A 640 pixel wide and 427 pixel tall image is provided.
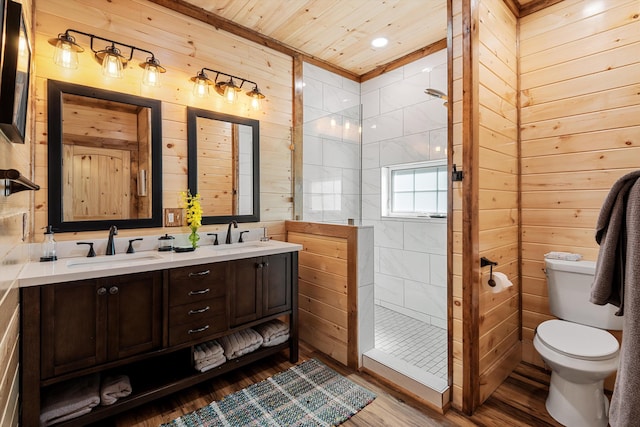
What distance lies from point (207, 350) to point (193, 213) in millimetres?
936

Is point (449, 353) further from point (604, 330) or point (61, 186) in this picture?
point (61, 186)

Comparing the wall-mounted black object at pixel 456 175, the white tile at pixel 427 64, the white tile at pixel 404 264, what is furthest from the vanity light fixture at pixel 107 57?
the white tile at pixel 404 264

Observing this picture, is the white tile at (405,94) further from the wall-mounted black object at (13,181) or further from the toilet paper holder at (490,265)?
the wall-mounted black object at (13,181)

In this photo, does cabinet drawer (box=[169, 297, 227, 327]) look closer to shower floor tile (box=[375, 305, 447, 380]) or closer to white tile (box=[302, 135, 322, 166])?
shower floor tile (box=[375, 305, 447, 380])

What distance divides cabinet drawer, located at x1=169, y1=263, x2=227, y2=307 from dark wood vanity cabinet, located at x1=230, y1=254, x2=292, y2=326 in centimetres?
8

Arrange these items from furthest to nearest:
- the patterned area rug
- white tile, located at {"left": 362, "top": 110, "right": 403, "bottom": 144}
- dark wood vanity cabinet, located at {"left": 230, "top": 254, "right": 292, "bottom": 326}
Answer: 1. white tile, located at {"left": 362, "top": 110, "right": 403, "bottom": 144}
2. dark wood vanity cabinet, located at {"left": 230, "top": 254, "right": 292, "bottom": 326}
3. the patterned area rug

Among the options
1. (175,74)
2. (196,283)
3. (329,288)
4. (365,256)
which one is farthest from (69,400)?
(175,74)

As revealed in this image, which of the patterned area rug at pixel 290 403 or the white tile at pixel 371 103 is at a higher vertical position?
the white tile at pixel 371 103

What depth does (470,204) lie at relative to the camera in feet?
5.89

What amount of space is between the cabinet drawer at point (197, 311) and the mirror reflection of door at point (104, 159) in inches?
30.2

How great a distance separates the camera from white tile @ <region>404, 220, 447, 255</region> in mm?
2887

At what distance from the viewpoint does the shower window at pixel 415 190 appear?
3031 mm

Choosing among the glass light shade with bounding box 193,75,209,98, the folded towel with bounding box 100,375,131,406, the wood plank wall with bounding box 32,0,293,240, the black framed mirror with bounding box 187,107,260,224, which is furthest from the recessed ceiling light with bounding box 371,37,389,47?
the folded towel with bounding box 100,375,131,406

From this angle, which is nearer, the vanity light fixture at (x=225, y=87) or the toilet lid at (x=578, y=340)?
the toilet lid at (x=578, y=340)
